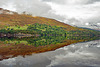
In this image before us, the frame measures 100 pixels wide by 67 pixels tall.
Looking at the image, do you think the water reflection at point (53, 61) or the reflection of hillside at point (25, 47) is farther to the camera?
the reflection of hillside at point (25, 47)

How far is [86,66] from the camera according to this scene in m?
19.2

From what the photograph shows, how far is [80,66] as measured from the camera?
62.9 ft

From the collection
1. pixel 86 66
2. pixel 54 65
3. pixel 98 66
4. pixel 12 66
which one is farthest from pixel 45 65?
pixel 98 66

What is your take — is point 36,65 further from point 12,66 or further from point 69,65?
point 69,65

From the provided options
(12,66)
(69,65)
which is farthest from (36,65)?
(69,65)

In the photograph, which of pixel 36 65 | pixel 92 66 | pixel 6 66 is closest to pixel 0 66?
pixel 6 66

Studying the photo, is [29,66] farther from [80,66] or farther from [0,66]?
[80,66]

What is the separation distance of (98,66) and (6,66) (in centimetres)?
1626

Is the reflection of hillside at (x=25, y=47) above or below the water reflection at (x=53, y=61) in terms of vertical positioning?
below

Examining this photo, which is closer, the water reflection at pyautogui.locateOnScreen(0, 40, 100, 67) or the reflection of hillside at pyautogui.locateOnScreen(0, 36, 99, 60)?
the water reflection at pyautogui.locateOnScreen(0, 40, 100, 67)

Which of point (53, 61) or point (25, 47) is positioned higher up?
point (53, 61)

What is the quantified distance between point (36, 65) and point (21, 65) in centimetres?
Answer: 271

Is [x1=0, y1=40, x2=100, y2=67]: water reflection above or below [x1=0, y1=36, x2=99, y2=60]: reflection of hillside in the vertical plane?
above

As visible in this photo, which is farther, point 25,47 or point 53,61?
point 25,47
